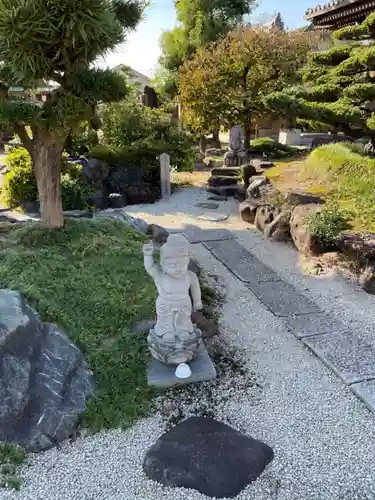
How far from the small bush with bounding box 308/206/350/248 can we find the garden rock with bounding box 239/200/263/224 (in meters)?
2.17

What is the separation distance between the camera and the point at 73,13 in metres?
4.90

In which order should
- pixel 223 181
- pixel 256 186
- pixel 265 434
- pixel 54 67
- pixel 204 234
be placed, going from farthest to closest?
pixel 223 181, pixel 256 186, pixel 204 234, pixel 54 67, pixel 265 434

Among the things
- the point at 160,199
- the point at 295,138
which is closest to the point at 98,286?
the point at 160,199

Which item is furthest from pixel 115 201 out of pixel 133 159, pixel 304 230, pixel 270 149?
pixel 270 149

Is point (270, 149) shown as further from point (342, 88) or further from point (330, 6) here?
point (330, 6)

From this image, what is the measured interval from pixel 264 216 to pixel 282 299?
329 centimetres

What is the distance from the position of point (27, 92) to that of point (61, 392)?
186 inches

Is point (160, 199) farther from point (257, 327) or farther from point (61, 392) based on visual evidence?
point (61, 392)

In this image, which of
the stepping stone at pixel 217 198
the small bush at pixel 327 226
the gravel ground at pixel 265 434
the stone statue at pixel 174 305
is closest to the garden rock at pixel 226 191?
A: the stepping stone at pixel 217 198

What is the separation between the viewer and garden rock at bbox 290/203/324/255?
24.4ft

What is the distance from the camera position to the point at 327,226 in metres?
7.34

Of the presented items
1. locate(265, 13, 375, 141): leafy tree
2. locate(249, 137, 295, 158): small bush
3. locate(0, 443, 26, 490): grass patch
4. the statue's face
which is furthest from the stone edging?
locate(249, 137, 295, 158): small bush

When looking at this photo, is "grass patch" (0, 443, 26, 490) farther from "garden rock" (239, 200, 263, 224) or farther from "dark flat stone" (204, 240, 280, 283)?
"garden rock" (239, 200, 263, 224)

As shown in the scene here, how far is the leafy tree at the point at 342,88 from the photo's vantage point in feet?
31.5
